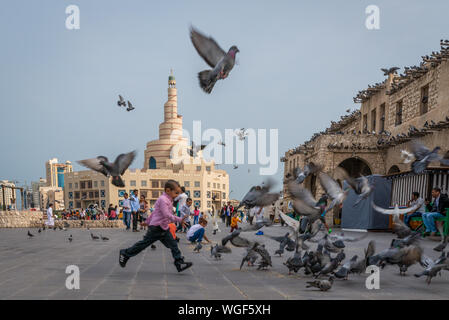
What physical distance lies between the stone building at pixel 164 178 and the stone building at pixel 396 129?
188ft

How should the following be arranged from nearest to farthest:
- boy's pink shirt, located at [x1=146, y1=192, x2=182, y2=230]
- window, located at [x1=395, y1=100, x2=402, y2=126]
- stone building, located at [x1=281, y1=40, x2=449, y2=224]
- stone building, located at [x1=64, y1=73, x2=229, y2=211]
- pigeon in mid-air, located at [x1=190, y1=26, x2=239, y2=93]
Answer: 1. pigeon in mid-air, located at [x1=190, y1=26, x2=239, y2=93]
2. boy's pink shirt, located at [x1=146, y1=192, x2=182, y2=230]
3. stone building, located at [x1=281, y1=40, x2=449, y2=224]
4. window, located at [x1=395, y1=100, x2=402, y2=126]
5. stone building, located at [x1=64, y1=73, x2=229, y2=211]

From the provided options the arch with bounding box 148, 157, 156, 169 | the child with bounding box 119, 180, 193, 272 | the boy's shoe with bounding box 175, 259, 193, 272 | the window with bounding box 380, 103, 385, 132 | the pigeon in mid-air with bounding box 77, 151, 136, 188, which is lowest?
the arch with bounding box 148, 157, 156, 169

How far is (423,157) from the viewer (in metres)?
6.75

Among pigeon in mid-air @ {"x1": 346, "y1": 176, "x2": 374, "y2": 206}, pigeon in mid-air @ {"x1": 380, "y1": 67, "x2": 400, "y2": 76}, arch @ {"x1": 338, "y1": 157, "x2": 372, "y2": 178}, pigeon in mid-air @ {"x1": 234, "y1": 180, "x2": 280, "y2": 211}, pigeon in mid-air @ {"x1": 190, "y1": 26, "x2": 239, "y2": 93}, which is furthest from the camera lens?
arch @ {"x1": 338, "y1": 157, "x2": 372, "y2": 178}

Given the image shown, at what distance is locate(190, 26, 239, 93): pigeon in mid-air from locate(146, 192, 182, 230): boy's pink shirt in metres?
1.95

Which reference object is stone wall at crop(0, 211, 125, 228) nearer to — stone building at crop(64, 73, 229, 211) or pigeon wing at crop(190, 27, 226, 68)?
pigeon wing at crop(190, 27, 226, 68)

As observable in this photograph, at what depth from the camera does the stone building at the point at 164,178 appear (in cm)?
8769

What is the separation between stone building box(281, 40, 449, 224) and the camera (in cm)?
1655

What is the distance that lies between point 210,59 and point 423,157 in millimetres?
4251

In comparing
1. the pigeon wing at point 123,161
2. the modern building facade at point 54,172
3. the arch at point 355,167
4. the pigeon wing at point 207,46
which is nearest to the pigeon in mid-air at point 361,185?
the pigeon wing at point 207,46

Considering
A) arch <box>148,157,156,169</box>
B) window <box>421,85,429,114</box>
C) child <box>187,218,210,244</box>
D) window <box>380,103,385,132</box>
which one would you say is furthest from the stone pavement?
arch <box>148,157,156,169</box>

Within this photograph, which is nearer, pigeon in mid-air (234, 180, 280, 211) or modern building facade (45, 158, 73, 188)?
pigeon in mid-air (234, 180, 280, 211)
